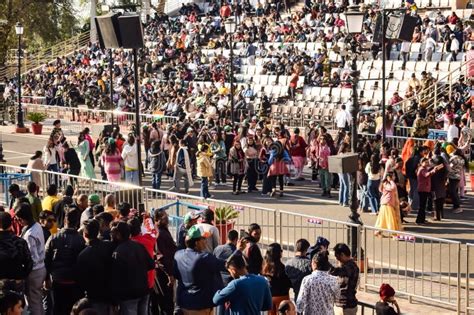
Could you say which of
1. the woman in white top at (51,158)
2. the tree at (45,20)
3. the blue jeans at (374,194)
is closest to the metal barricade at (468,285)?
the blue jeans at (374,194)

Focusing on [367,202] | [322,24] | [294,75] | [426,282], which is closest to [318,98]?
[294,75]

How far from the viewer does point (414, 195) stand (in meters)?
20.6

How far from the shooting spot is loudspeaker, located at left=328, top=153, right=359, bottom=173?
49.1 feet

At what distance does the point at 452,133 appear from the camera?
81.5 feet

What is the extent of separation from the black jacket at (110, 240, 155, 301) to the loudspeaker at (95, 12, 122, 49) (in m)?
6.40

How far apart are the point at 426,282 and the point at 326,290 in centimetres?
426

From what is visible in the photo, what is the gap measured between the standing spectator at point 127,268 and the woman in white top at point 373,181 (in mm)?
9374

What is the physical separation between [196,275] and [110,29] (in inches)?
283

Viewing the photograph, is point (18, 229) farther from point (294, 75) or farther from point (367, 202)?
point (294, 75)

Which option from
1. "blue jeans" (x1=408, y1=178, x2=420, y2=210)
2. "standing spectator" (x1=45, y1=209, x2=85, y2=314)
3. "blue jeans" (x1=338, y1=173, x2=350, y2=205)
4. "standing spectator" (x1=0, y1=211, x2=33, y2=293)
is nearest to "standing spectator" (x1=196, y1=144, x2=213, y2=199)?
"blue jeans" (x1=338, y1=173, x2=350, y2=205)

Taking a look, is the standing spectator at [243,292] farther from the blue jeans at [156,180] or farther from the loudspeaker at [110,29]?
the blue jeans at [156,180]

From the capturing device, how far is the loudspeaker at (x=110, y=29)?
16453mm

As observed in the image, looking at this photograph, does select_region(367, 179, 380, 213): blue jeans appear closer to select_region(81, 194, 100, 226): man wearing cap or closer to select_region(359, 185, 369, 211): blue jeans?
select_region(359, 185, 369, 211): blue jeans

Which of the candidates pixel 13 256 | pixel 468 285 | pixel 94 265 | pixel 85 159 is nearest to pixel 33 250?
pixel 13 256
